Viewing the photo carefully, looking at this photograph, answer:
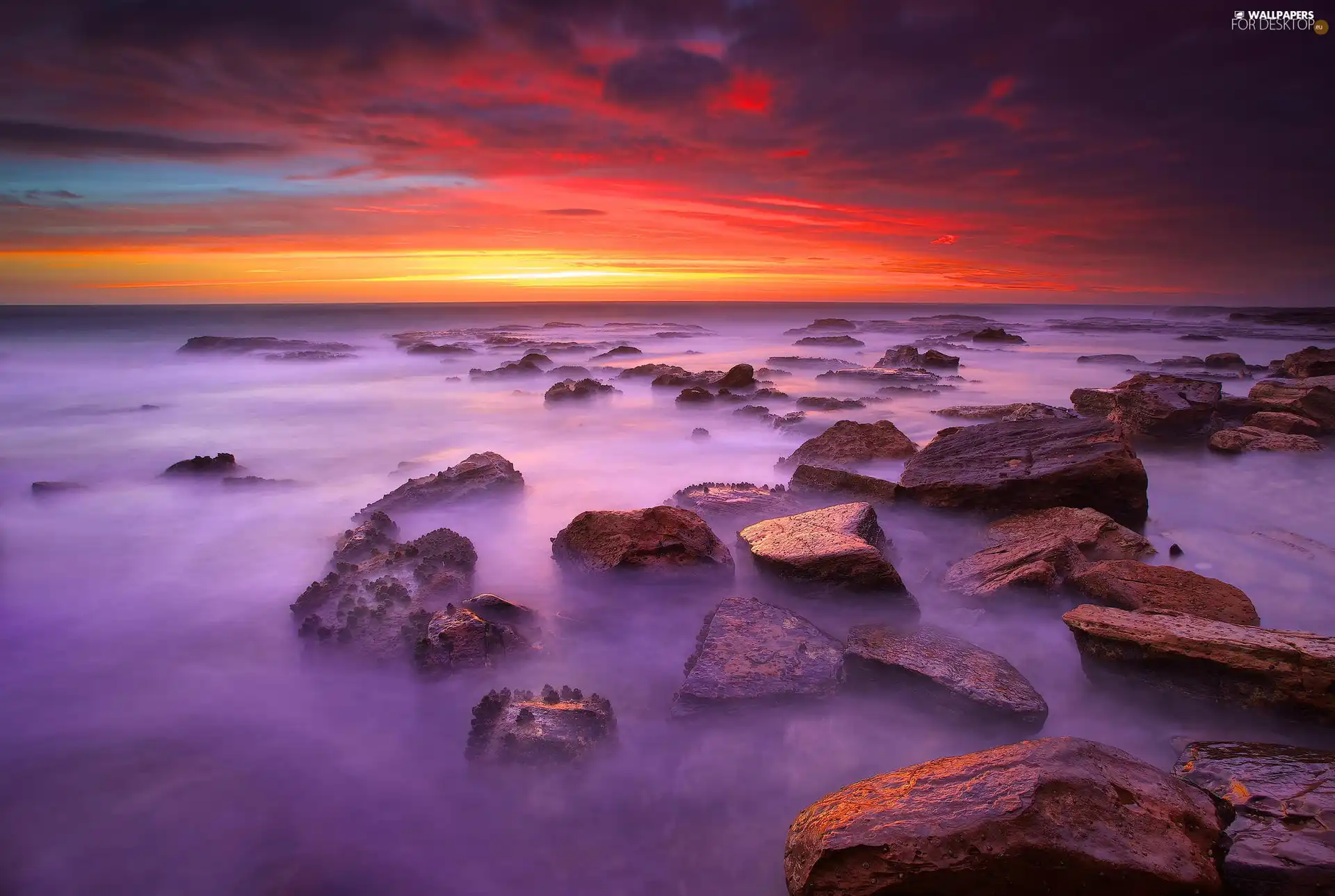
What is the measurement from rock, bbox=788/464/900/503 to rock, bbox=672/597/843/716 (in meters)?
3.29

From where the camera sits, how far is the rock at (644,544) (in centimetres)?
612

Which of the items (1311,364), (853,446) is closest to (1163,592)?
(853,446)

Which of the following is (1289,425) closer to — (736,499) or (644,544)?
(736,499)

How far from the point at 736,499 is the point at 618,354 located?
2257cm

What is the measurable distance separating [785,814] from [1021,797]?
1395 millimetres

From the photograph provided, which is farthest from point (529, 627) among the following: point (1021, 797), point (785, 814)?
point (1021, 797)

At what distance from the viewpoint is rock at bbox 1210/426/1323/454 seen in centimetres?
1034

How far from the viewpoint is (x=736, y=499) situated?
8.01 metres

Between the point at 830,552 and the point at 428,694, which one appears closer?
the point at 428,694

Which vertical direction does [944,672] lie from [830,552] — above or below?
below

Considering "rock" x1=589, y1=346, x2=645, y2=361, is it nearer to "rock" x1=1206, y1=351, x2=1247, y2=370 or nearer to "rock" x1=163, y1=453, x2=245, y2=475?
"rock" x1=163, y1=453, x2=245, y2=475

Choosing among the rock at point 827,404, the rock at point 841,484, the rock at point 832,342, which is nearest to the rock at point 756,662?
the rock at point 841,484

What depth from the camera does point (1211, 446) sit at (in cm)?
1055

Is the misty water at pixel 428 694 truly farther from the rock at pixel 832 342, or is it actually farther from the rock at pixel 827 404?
the rock at pixel 832 342
